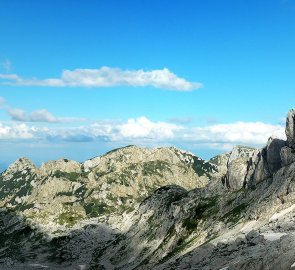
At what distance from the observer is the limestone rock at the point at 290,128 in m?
165

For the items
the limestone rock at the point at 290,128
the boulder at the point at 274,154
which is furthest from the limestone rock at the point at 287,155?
the boulder at the point at 274,154

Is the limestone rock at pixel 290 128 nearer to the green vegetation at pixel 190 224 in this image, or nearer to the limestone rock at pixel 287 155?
the limestone rock at pixel 287 155

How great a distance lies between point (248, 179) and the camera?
7077 inches

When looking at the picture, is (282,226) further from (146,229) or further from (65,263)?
(65,263)

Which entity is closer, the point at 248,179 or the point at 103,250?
the point at 248,179

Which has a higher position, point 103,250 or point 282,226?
point 282,226

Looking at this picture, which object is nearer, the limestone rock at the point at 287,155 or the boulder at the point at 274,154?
the limestone rock at the point at 287,155

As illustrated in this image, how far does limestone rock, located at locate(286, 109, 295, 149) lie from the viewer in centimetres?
16525

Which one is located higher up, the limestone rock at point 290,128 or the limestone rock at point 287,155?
the limestone rock at point 290,128

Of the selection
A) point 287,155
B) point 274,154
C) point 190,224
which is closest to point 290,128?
point 287,155

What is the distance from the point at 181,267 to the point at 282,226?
25.4 meters

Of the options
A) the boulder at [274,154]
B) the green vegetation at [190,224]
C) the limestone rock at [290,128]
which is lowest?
the green vegetation at [190,224]

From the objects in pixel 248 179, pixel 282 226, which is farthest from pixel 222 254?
pixel 248 179

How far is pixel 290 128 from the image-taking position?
166875 millimetres
